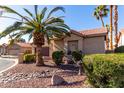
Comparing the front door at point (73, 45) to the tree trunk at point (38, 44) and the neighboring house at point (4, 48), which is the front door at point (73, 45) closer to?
the tree trunk at point (38, 44)

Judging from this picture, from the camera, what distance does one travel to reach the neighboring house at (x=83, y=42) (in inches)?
650

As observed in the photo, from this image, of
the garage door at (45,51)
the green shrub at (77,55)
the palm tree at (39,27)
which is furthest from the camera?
→ the garage door at (45,51)

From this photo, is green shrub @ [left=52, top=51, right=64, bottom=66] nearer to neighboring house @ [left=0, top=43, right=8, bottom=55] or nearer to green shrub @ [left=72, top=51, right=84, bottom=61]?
green shrub @ [left=72, top=51, right=84, bottom=61]

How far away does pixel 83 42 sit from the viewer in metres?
17.4

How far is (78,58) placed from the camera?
15852mm

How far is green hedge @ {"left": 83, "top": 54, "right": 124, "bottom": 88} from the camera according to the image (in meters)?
5.70

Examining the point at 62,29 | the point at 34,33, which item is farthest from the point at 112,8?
the point at 34,33

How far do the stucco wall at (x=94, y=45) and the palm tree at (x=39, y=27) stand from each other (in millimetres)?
2703

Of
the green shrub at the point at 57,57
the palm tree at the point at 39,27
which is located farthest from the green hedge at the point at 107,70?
the green shrub at the point at 57,57

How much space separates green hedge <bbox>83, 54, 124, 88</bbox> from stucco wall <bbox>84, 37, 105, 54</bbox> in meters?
9.06
